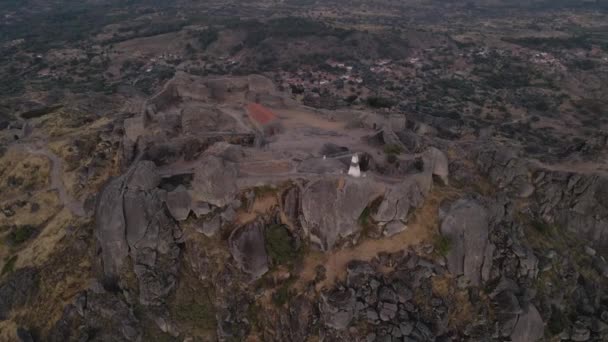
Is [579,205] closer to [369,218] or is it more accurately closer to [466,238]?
[466,238]

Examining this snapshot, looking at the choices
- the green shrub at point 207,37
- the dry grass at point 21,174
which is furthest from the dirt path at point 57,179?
the green shrub at point 207,37

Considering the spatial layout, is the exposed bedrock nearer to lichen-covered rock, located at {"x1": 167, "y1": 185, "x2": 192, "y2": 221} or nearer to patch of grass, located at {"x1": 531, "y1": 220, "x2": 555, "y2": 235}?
patch of grass, located at {"x1": 531, "y1": 220, "x2": 555, "y2": 235}

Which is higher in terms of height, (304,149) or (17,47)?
(304,149)

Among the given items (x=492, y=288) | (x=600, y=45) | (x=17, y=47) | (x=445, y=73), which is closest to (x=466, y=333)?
(x=492, y=288)

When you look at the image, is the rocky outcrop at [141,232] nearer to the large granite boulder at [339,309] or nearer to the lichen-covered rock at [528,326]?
the large granite boulder at [339,309]

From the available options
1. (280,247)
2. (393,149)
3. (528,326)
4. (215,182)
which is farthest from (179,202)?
(528,326)

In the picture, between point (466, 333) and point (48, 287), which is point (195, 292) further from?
point (466, 333)
